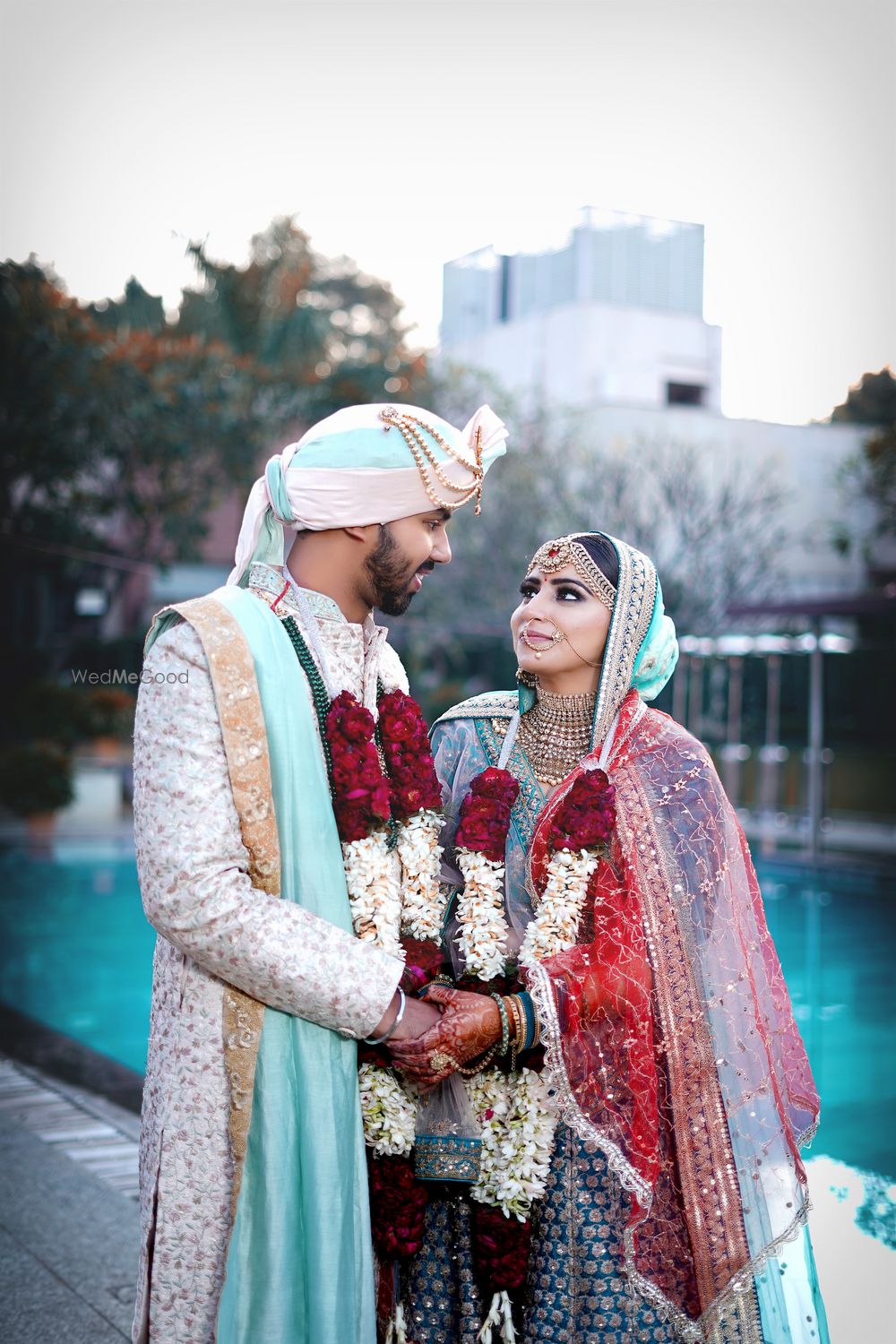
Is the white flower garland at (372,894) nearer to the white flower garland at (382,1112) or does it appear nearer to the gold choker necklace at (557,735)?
the white flower garland at (382,1112)

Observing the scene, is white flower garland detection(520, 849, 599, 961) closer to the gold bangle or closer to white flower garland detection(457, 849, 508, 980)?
white flower garland detection(457, 849, 508, 980)

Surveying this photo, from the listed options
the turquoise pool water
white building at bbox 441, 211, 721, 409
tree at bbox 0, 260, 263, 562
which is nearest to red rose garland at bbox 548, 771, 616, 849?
the turquoise pool water

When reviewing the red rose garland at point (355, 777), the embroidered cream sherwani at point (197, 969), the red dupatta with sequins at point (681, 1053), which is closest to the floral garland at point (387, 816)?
the red rose garland at point (355, 777)

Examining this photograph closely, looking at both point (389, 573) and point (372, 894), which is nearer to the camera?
point (372, 894)

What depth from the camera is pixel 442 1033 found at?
1.83 meters

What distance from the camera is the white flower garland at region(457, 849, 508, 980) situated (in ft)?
6.57

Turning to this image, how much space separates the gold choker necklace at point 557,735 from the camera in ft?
7.74

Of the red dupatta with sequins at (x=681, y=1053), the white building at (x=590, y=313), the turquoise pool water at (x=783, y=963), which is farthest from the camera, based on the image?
the white building at (x=590, y=313)

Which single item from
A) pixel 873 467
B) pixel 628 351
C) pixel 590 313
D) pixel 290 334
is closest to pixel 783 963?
pixel 873 467

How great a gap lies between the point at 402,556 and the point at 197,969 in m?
0.67

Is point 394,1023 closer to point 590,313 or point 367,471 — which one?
point 367,471

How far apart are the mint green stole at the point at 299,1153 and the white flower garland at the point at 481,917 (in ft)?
0.85

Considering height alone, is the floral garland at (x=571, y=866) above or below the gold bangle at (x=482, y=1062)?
above

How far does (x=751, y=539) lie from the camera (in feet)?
53.0
